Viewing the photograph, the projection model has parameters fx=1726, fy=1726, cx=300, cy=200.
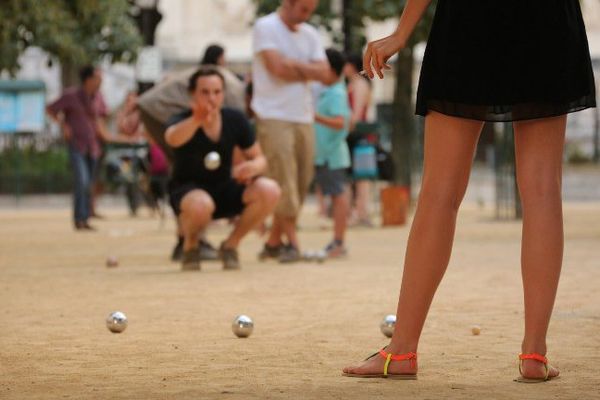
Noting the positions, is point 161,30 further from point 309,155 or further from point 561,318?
point 561,318

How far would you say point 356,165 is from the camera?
1923 cm

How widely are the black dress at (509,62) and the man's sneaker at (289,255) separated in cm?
699

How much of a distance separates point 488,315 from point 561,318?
429 millimetres

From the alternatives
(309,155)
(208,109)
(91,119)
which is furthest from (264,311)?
(91,119)

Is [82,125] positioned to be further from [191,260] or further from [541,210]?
[541,210]

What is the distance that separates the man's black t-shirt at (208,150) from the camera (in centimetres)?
1200

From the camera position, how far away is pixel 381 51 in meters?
5.96

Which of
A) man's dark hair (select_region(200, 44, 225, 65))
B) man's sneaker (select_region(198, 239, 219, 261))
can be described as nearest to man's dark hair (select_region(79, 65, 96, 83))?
man's dark hair (select_region(200, 44, 225, 65))

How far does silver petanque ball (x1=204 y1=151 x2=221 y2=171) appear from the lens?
38.7ft

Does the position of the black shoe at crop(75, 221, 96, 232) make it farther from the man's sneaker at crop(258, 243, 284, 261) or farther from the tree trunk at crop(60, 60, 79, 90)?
the tree trunk at crop(60, 60, 79, 90)

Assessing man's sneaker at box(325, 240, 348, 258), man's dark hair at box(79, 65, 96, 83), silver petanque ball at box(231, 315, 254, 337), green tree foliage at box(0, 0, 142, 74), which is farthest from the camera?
man's dark hair at box(79, 65, 96, 83)

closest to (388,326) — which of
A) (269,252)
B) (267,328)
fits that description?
(267,328)

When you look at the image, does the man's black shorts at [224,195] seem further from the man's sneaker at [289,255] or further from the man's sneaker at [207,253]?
the man's sneaker at [207,253]

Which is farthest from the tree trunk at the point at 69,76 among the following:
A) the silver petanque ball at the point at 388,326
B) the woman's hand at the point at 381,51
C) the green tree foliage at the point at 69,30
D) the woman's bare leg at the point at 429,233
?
the woman's bare leg at the point at 429,233
